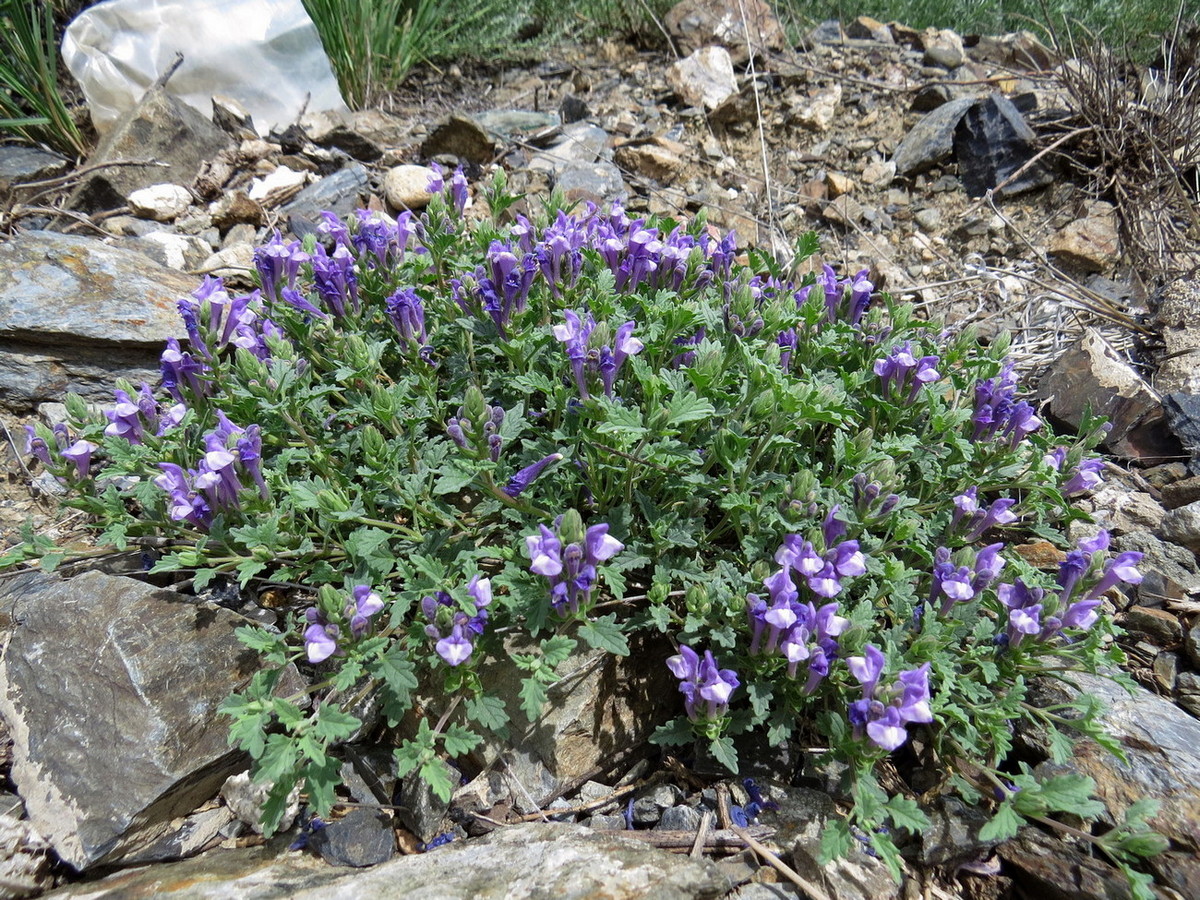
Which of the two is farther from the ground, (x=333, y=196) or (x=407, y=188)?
(x=407, y=188)

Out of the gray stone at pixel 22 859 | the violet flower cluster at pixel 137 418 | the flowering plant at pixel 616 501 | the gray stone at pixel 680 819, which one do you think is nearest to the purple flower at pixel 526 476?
the flowering plant at pixel 616 501

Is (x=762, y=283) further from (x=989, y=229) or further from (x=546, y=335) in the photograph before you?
(x=989, y=229)

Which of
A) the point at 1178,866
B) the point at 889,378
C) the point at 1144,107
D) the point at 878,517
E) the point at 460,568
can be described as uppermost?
the point at 1144,107

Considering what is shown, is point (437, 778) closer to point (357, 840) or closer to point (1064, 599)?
point (357, 840)

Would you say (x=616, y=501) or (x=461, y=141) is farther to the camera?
(x=461, y=141)

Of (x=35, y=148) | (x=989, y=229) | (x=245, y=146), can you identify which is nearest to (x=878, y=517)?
(x=989, y=229)

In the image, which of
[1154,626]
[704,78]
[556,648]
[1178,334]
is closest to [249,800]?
[556,648]

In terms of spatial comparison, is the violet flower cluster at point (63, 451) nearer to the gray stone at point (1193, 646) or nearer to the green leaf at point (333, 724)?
the green leaf at point (333, 724)
